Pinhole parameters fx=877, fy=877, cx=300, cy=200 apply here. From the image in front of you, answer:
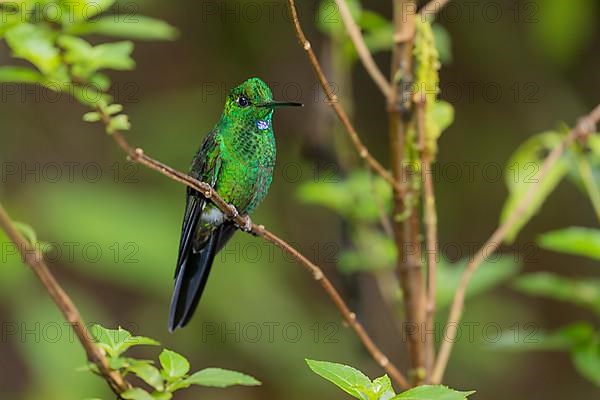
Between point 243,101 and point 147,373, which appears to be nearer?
point 147,373

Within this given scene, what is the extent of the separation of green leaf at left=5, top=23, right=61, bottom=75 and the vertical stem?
2.77 feet

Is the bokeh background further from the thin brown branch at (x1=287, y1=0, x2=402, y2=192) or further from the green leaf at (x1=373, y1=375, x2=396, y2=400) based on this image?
the green leaf at (x1=373, y1=375, x2=396, y2=400)

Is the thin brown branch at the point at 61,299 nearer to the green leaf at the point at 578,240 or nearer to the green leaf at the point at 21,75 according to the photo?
the green leaf at the point at 21,75

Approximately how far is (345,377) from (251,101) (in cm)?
85

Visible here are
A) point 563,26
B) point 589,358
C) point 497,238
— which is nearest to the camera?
point 497,238

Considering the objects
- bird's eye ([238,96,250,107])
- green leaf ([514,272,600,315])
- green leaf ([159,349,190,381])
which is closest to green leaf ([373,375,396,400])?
green leaf ([159,349,190,381])

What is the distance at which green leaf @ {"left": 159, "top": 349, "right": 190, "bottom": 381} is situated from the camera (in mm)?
1500

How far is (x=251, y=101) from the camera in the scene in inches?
81.4

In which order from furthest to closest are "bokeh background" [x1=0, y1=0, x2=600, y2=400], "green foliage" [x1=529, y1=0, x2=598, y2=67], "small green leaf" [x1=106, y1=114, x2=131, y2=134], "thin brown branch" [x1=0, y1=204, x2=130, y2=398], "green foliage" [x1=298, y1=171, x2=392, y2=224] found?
"green foliage" [x1=529, y1=0, x2=598, y2=67], "bokeh background" [x1=0, y1=0, x2=600, y2=400], "green foliage" [x1=298, y1=171, x2=392, y2=224], "small green leaf" [x1=106, y1=114, x2=131, y2=134], "thin brown branch" [x1=0, y1=204, x2=130, y2=398]

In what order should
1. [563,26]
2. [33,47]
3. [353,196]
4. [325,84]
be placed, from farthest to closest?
[563,26], [353,196], [33,47], [325,84]

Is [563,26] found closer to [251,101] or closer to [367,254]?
[367,254]

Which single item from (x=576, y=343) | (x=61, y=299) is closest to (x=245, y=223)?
(x=61, y=299)

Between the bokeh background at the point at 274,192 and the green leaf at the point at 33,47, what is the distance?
2.16 metres

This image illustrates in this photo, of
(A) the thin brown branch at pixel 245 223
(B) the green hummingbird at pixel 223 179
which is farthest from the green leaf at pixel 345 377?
(B) the green hummingbird at pixel 223 179
